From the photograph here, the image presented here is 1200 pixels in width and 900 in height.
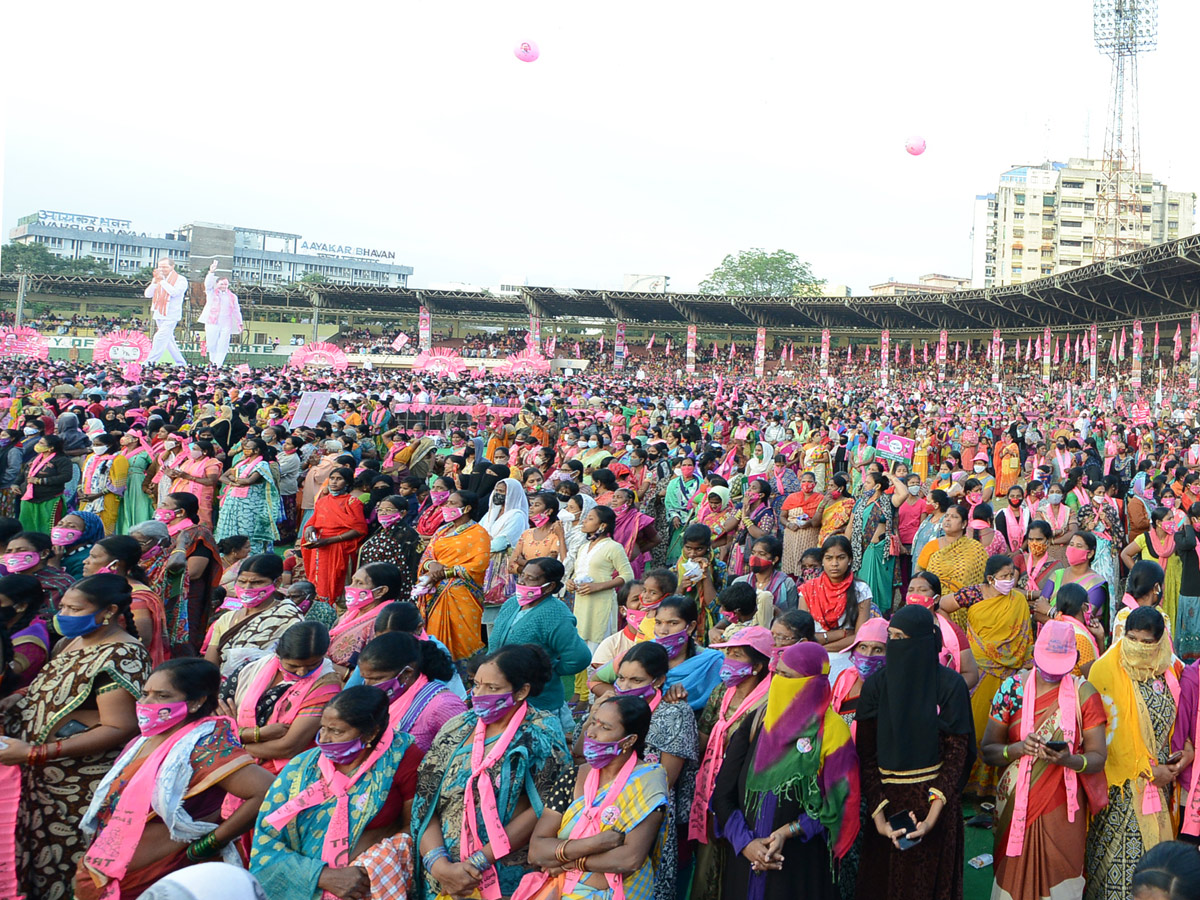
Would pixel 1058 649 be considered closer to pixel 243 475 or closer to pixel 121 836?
pixel 121 836

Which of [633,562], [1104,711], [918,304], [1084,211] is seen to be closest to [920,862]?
[1104,711]

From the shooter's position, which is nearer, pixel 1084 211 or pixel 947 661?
pixel 947 661

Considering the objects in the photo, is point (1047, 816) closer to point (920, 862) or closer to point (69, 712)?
point (920, 862)

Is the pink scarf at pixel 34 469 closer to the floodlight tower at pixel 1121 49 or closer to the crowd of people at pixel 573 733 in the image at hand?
the crowd of people at pixel 573 733

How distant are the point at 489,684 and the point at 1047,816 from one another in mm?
1763

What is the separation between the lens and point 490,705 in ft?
8.48

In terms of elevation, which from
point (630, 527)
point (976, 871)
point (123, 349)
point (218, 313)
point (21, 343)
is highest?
point (218, 313)

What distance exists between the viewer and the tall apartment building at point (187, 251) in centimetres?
8112

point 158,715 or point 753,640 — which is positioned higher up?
point 753,640

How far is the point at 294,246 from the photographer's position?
8900 centimetres

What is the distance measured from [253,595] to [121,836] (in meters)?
1.32

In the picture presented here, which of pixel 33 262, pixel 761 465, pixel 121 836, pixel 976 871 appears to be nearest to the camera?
pixel 121 836

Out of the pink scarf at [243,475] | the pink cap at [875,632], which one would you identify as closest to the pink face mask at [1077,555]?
the pink cap at [875,632]

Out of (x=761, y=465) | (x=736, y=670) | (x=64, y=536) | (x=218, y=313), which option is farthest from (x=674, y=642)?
(x=218, y=313)
